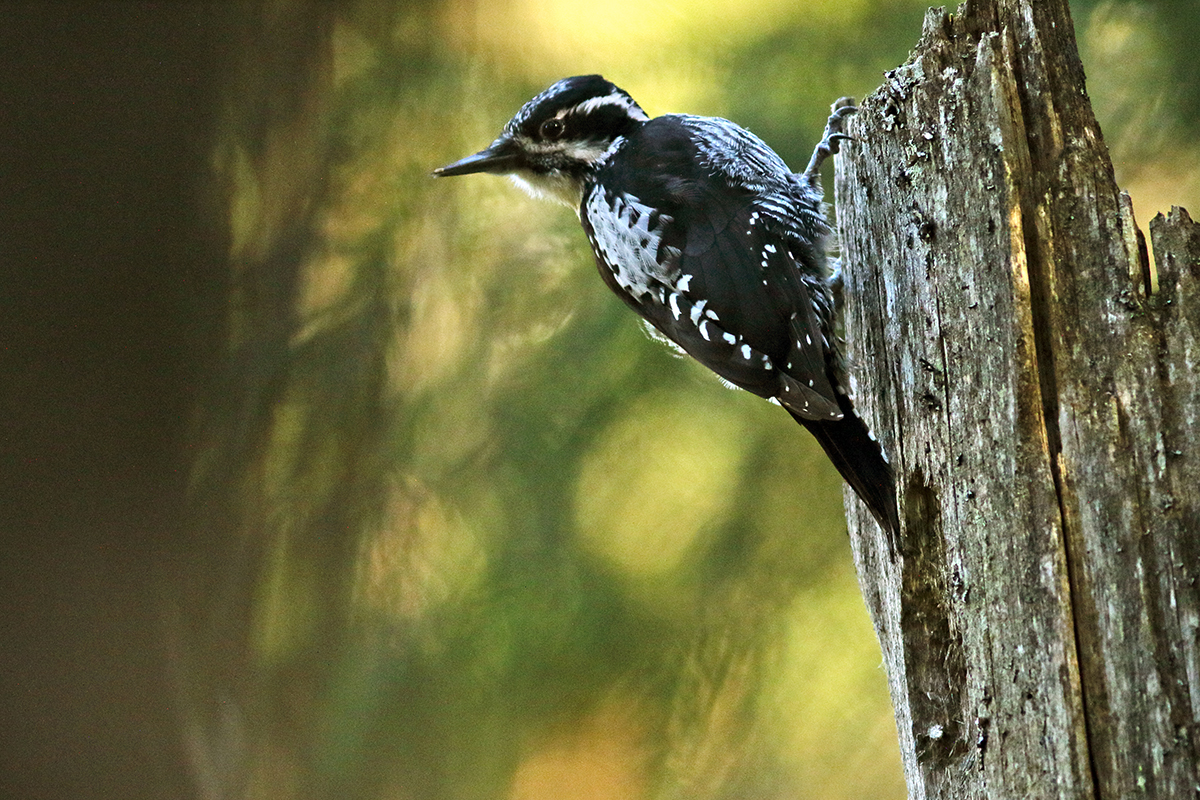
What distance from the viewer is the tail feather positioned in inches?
73.8

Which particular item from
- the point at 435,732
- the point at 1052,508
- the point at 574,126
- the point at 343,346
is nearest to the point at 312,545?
the point at 343,346

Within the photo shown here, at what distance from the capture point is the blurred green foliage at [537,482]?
3.18 m

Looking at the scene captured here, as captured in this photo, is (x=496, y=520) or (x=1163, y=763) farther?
(x=496, y=520)

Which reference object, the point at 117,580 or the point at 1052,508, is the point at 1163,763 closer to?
the point at 1052,508

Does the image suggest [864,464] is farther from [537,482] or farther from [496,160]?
[537,482]

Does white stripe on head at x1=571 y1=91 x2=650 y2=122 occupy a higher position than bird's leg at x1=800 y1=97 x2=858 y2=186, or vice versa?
white stripe on head at x1=571 y1=91 x2=650 y2=122

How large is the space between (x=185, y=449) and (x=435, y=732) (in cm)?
197

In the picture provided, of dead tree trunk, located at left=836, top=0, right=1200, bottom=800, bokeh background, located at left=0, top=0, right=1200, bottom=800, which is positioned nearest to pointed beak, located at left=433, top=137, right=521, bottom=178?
bokeh background, located at left=0, top=0, right=1200, bottom=800

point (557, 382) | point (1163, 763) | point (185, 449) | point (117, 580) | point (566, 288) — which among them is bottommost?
point (1163, 763)

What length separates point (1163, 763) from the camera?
55.4 inches

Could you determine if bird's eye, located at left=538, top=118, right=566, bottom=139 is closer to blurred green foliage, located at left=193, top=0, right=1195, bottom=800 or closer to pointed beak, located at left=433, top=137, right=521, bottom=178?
pointed beak, located at left=433, top=137, right=521, bottom=178

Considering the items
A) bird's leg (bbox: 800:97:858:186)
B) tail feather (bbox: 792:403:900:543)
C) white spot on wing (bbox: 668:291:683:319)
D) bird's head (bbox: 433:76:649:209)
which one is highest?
bird's head (bbox: 433:76:649:209)

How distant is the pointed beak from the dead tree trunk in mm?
1076

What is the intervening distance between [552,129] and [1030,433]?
5.10 ft
